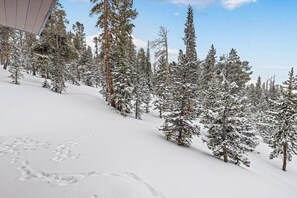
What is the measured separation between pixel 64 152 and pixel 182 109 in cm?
627

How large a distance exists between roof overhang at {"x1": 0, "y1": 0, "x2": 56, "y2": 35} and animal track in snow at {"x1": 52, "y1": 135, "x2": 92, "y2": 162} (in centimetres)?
355

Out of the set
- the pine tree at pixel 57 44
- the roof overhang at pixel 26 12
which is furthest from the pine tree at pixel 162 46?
the roof overhang at pixel 26 12

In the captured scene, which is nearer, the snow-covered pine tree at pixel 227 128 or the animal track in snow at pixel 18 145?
the animal track in snow at pixel 18 145

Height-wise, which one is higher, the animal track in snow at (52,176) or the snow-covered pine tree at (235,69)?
the snow-covered pine tree at (235,69)

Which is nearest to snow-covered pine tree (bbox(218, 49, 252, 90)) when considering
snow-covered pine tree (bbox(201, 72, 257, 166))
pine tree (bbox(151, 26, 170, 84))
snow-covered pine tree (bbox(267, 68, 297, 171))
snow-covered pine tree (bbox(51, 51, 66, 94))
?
pine tree (bbox(151, 26, 170, 84))

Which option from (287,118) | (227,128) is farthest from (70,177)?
(287,118)

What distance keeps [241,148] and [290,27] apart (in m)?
12.1

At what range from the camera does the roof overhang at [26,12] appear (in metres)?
3.24

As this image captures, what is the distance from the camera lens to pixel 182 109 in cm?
965

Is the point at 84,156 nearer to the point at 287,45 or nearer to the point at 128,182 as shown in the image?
the point at 128,182

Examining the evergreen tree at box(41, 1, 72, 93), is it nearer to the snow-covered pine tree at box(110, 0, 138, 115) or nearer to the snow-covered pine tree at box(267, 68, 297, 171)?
the snow-covered pine tree at box(110, 0, 138, 115)

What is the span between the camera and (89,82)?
3866cm

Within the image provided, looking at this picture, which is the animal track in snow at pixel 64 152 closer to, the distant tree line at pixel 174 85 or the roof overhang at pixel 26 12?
the roof overhang at pixel 26 12

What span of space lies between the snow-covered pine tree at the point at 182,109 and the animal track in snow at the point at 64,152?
5205 mm
